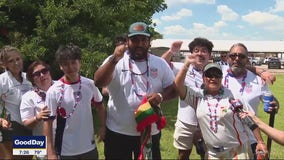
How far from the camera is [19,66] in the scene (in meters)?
4.45

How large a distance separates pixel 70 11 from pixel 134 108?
4.82 metres

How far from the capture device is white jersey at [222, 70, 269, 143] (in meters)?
4.14

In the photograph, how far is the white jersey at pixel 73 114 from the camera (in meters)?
3.65

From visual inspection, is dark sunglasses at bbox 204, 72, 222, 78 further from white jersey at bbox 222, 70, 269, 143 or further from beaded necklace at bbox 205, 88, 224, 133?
white jersey at bbox 222, 70, 269, 143

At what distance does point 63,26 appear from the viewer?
26.6 ft

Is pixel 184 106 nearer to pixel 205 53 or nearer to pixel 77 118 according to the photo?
pixel 205 53

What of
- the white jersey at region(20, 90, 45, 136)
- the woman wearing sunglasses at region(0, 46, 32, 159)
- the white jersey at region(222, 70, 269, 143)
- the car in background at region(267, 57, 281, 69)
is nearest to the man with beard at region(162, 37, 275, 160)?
the white jersey at region(222, 70, 269, 143)

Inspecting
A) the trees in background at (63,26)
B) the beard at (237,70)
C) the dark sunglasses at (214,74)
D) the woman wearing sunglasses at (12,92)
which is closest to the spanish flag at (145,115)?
the dark sunglasses at (214,74)

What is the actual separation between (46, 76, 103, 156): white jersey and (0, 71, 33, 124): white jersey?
0.92 m

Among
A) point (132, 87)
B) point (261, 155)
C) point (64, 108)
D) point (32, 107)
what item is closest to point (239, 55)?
point (261, 155)

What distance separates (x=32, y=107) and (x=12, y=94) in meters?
0.45
